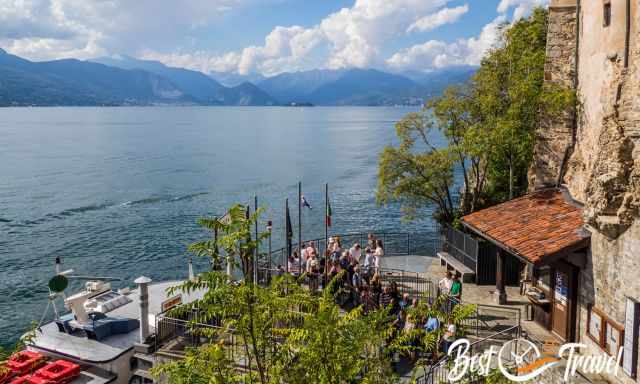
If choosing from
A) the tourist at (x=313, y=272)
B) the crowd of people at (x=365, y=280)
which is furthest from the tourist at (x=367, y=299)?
the tourist at (x=313, y=272)

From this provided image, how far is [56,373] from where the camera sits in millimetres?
17688

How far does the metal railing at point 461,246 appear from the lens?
23.2m

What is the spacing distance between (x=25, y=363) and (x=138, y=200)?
149 feet

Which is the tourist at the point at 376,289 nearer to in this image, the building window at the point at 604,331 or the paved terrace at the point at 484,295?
the paved terrace at the point at 484,295

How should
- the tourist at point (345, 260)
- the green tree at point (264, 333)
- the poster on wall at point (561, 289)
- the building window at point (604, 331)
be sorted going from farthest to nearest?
the tourist at point (345, 260)
the poster on wall at point (561, 289)
the building window at point (604, 331)
the green tree at point (264, 333)

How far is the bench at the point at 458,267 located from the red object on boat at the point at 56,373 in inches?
603

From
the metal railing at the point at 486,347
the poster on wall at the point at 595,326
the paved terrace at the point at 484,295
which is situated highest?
the poster on wall at the point at 595,326

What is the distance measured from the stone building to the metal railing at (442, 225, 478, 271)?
5.67 meters

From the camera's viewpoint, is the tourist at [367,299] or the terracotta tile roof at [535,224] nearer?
the terracotta tile roof at [535,224]

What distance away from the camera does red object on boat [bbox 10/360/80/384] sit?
1708 cm

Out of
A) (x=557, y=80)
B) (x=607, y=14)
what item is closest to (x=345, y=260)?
(x=557, y=80)

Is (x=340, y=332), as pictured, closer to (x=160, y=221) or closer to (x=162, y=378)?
(x=162, y=378)

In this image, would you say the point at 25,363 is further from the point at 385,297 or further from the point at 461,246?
the point at 461,246

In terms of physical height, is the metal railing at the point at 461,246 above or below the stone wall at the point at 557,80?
below
